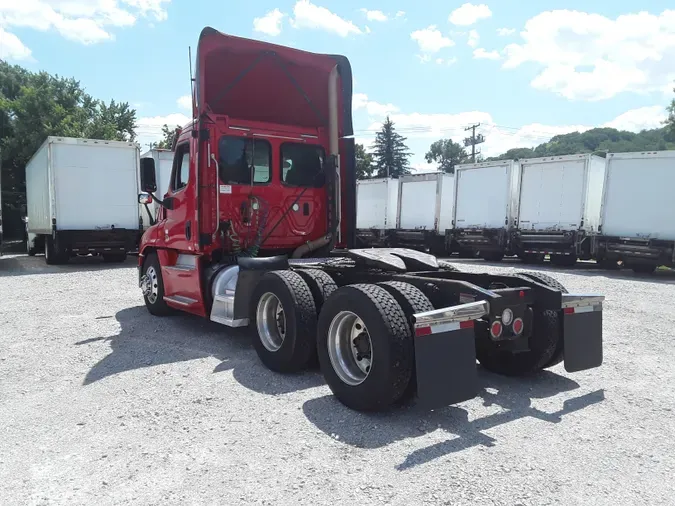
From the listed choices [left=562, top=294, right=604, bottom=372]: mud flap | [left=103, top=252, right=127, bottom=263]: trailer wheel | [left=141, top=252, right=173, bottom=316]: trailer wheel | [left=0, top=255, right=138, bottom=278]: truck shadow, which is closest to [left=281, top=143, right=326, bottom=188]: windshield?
[left=141, top=252, right=173, bottom=316]: trailer wheel

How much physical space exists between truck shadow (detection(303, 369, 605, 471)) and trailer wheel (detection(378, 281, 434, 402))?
23 cm

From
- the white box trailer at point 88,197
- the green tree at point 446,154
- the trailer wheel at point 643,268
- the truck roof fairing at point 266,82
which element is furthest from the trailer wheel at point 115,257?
the green tree at point 446,154

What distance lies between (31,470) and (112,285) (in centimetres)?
886

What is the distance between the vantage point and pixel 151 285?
7.71 metres

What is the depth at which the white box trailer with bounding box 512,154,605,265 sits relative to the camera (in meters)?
16.2

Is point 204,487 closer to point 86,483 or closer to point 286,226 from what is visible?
point 86,483

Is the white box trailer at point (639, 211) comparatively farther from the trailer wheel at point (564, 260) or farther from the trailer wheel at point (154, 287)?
the trailer wheel at point (154, 287)

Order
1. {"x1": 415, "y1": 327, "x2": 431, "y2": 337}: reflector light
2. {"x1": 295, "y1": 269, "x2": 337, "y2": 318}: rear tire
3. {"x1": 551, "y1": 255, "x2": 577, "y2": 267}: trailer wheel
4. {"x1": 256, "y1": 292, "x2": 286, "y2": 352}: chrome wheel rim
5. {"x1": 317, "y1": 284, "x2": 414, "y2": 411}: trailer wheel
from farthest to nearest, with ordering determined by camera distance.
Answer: {"x1": 551, "y1": 255, "x2": 577, "y2": 267}: trailer wheel
{"x1": 256, "y1": 292, "x2": 286, "y2": 352}: chrome wheel rim
{"x1": 295, "y1": 269, "x2": 337, "y2": 318}: rear tire
{"x1": 317, "y1": 284, "x2": 414, "y2": 411}: trailer wheel
{"x1": 415, "y1": 327, "x2": 431, "y2": 337}: reflector light

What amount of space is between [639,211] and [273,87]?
1289cm

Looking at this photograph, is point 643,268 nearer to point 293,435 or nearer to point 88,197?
point 293,435

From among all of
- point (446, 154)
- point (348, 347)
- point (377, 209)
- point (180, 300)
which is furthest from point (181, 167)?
point (446, 154)

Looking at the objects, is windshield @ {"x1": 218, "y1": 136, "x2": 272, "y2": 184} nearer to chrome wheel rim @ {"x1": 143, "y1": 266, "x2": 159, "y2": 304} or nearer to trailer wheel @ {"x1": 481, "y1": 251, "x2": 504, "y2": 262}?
chrome wheel rim @ {"x1": 143, "y1": 266, "x2": 159, "y2": 304}

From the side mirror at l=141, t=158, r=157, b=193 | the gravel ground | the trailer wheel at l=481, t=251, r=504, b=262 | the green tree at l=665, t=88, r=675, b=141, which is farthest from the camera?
the green tree at l=665, t=88, r=675, b=141

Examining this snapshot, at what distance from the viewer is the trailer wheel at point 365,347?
357 cm
